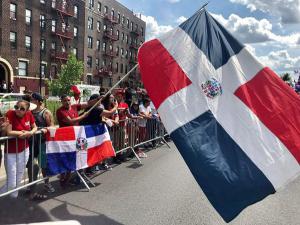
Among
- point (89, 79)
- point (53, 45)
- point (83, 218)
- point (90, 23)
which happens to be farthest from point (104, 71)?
point (83, 218)

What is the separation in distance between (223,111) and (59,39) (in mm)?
47900

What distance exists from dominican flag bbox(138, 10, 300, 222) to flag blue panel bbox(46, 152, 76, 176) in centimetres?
272

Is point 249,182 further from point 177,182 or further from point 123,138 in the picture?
point 123,138

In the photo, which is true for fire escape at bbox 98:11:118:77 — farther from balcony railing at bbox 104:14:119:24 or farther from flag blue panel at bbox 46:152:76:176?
flag blue panel at bbox 46:152:76:176

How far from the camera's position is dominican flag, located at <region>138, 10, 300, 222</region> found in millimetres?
4391

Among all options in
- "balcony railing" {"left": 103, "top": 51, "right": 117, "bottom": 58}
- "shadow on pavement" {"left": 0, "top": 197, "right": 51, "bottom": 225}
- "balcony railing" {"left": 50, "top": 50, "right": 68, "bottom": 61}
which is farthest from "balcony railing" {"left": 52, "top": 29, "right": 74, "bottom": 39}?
"shadow on pavement" {"left": 0, "top": 197, "right": 51, "bottom": 225}

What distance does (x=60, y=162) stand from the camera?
6.93 meters

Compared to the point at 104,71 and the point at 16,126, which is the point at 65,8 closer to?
the point at 104,71

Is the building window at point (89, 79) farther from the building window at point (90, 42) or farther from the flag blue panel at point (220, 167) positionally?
the flag blue panel at point (220, 167)

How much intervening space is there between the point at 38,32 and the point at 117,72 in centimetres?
2491

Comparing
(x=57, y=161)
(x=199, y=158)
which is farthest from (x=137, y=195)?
(x=199, y=158)

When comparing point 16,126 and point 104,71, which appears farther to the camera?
point 104,71

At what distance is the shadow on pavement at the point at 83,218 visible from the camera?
17.7 ft

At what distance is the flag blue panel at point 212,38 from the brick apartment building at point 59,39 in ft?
124
